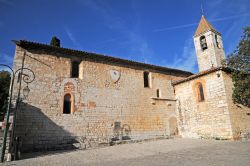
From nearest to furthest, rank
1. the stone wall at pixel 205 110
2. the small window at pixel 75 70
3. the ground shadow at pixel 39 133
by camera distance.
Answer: the ground shadow at pixel 39 133 → the stone wall at pixel 205 110 → the small window at pixel 75 70

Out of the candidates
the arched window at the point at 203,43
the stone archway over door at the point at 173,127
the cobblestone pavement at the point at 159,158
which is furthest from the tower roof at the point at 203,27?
the cobblestone pavement at the point at 159,158

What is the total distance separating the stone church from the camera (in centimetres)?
1159

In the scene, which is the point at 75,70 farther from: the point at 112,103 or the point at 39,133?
the point at 39,133

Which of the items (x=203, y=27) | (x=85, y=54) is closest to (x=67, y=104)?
(x=85, y=54)

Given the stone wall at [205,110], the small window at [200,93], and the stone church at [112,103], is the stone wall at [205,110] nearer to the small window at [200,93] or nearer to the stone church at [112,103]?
the stone church at [112,103]

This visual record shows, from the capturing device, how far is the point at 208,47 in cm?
1781

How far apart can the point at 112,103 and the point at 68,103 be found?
3251 millimetres

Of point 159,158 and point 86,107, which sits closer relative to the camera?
point 159,158

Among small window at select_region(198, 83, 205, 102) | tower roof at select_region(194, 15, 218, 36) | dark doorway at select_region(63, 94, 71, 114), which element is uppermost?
tower roof at select_region(194, 15, 218, 36)

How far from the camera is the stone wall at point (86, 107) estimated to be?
37.1 feet

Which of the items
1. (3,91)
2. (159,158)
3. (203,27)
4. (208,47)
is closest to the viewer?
(159,158)

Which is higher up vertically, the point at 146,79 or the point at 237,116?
the point at 146,79

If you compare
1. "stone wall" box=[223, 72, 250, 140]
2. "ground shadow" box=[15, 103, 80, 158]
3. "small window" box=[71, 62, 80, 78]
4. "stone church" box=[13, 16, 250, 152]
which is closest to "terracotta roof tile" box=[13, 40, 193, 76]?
"stone church" box=[13, 16, 250, 152]

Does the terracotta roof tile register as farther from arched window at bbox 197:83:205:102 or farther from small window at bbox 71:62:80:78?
arched window at bbox 197:83:205:102
